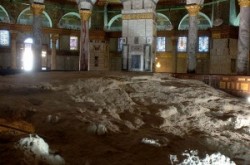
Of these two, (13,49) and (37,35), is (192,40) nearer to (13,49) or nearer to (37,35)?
(37,35)

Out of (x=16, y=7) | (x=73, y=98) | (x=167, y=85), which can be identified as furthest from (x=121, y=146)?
(x=16, y=7)

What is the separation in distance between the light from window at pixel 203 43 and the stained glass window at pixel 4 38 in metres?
20.5

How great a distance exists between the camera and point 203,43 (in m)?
31.2

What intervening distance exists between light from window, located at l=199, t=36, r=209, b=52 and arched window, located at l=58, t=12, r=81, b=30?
1455 centimetres

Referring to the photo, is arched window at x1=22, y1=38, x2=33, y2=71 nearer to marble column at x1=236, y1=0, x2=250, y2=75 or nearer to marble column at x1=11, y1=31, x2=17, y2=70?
marble column at x1=11, y1=31, x2=17, y2=70

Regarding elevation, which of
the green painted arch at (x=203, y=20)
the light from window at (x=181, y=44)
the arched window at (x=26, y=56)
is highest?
the green painted arch at (x=203, y=20)

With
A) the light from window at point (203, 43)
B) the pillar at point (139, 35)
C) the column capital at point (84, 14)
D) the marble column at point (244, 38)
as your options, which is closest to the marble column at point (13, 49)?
the column capital at point (84, 14)

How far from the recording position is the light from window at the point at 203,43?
3092 centimetres

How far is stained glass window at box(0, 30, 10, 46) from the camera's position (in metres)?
31.0

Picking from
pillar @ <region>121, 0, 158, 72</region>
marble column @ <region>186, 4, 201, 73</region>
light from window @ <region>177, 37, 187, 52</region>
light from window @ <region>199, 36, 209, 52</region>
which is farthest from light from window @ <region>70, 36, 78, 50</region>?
marble column @ <region>186, 4, 201, 73</region>

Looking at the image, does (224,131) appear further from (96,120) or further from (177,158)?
(96,120)

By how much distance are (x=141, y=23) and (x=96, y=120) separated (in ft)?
45.4

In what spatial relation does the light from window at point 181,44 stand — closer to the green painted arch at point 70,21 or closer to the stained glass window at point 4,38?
the green painted arch at point 70,21

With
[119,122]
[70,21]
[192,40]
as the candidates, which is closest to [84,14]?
[192,40]
